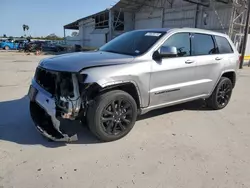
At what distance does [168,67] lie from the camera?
13.5ft

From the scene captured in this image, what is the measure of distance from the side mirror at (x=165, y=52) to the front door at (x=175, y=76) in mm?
117

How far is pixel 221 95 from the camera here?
5.50 m

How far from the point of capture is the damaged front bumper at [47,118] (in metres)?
3.39

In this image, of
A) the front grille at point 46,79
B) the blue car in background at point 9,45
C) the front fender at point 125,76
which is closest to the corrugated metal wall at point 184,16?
the front fender at point 125,76

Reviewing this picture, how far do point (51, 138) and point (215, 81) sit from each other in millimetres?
3694

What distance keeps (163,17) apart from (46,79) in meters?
24.0

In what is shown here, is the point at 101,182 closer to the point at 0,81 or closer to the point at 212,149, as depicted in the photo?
the point at 212,149

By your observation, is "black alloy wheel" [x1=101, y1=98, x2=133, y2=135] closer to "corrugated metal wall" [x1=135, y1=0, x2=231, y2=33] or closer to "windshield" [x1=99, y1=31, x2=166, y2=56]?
"windshield" [x1=99, y1=31, x2=166, y2=56]

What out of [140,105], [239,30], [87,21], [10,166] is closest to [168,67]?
[140,105]

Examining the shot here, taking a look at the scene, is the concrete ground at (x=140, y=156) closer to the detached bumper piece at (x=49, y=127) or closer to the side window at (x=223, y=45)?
the detached bumper piece at (x=49, y=127)

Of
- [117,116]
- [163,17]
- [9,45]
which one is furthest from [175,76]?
[9,45]

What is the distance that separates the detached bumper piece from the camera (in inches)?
135

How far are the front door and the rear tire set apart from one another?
2.82ft

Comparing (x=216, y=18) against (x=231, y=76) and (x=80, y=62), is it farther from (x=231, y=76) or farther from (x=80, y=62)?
(x=80, y=62)
